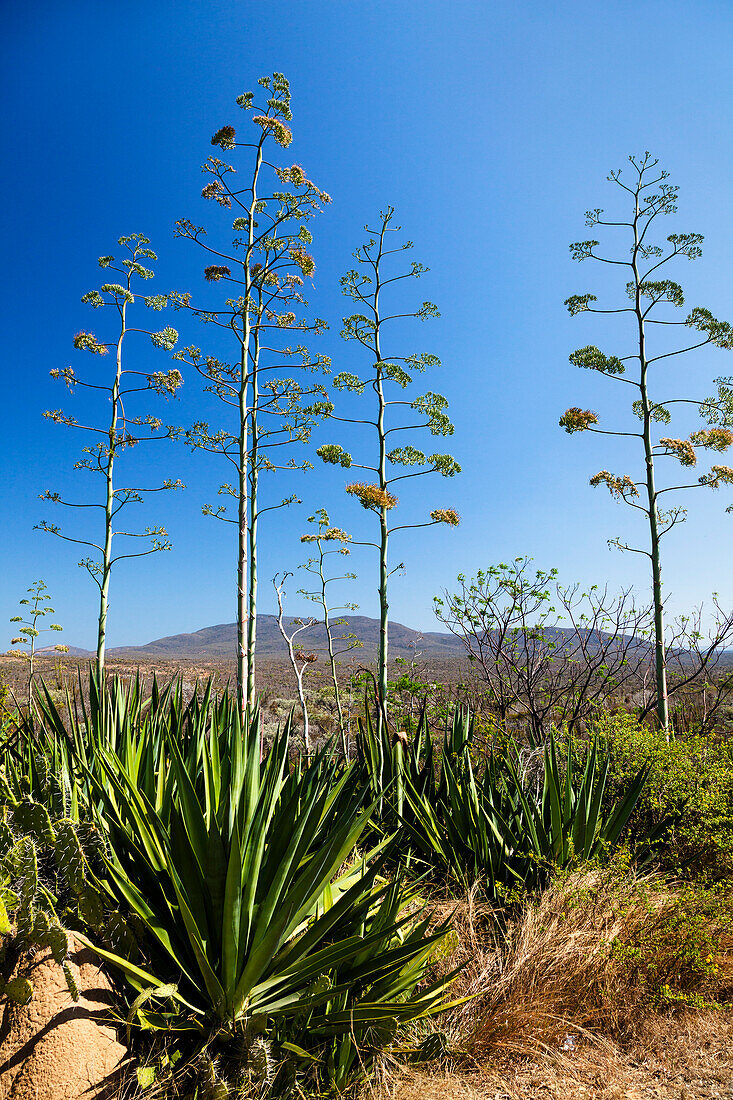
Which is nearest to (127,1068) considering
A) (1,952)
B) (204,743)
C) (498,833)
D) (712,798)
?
(1,952)

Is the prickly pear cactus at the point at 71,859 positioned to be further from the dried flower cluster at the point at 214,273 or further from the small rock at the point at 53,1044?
the dried flower cluster at the point at 214,273

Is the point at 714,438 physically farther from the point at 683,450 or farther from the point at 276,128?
the point at 276,128

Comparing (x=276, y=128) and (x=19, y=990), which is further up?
(x=276, y=128)

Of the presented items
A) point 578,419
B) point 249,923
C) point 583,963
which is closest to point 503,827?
point 583,963

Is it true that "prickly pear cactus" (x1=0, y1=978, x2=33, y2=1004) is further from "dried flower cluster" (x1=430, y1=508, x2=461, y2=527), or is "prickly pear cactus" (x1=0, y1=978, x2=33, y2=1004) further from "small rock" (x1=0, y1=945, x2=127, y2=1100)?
"dried flower cluster" (x1=430, y1=508, x2=461, y2=527)

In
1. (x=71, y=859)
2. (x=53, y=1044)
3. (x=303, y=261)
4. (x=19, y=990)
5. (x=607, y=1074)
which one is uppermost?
(x=303, y=261)

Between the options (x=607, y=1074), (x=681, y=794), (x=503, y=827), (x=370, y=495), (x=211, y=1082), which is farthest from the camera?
(x=370, y=495)

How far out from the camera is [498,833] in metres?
3.24

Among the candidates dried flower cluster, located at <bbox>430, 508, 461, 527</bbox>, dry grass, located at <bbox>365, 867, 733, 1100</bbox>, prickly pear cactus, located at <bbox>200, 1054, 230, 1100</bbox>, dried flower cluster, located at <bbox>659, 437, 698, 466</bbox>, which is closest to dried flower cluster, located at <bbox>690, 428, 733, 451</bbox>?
dried flower cluster, located at <bbox>659, 437, 698, 466</bbox>

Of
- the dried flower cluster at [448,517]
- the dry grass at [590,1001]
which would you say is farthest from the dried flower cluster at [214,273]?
the dry grass at [590,1001]

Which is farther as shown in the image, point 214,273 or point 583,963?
point 214,273

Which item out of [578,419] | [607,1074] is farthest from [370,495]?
[607,1074]

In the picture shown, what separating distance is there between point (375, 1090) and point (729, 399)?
7.92 meters

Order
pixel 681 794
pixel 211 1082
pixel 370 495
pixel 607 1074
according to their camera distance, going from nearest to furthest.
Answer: pixel 211 1082 < pixel 607 1074 < pixel 681 794 < pixel 370 495
